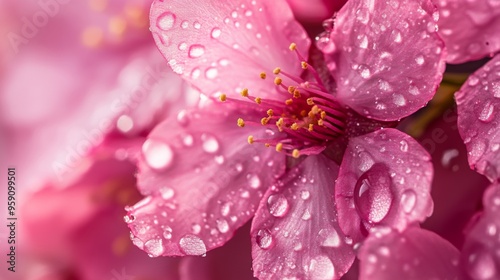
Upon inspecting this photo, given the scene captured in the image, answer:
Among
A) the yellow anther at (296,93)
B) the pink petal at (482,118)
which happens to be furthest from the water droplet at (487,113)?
the yellow anther at (296,93)

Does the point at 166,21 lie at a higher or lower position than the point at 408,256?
higher

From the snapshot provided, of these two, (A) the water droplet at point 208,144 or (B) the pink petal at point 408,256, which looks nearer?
(B) the pink petal at point 408,256

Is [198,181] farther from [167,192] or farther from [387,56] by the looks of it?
[387,56]

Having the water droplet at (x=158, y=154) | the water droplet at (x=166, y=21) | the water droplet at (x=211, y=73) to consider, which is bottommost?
the water droplet at (x=158, y=154)

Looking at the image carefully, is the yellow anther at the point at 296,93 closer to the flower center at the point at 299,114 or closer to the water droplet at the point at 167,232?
the flower center at the point at 299,114

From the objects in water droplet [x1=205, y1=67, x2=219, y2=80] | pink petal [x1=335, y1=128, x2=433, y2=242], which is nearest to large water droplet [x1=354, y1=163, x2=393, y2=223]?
pink petal [x1=335, y1=128, x2=433, y2=242]

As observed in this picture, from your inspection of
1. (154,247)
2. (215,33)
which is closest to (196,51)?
(215,33)
